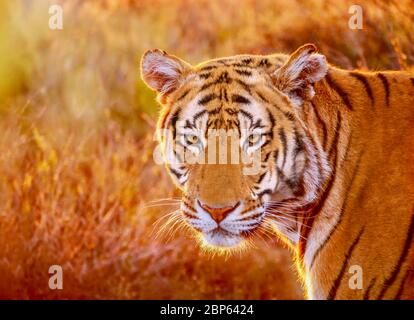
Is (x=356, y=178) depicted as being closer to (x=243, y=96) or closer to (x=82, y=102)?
(x=243, y=96)

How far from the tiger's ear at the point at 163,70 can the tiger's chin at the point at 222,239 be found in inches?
28.6

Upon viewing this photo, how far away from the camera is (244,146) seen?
157 inches

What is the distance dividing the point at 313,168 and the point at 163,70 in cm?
82

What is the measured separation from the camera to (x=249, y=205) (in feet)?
13.0

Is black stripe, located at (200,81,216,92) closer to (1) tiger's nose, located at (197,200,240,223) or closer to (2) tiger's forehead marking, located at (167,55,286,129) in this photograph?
(2) tiger's forehead marking, located at (167,55,286,129)

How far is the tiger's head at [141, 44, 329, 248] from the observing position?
155 inches

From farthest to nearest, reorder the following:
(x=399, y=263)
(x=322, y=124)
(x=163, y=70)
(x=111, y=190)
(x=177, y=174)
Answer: (x=111, y=190)
(x=163, y=70)
(x=177, y=174)
(x=322, y=124)
(x=399, y=263)

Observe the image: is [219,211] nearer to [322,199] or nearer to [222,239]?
[222,239]

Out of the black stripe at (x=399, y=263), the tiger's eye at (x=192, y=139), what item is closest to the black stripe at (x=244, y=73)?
the tiger's eye at (x=192, y=139)

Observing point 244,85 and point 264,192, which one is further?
point 244,85

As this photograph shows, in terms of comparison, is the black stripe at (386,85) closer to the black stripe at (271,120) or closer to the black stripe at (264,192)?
the black stripe at (271,120)

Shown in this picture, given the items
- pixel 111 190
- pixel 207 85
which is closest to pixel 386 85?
pixel 207 85
